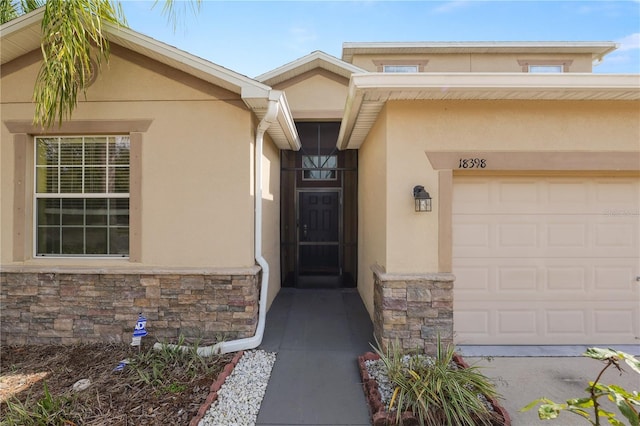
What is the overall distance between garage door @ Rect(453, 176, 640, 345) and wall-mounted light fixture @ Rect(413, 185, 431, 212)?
0.85 m

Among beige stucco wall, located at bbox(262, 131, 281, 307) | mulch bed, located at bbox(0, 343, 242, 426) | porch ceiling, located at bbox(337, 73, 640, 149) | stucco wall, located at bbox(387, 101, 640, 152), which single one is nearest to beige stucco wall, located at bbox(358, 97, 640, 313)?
stucco wall, located at bbox(387, 101, 640, 152)

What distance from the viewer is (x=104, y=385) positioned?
12.1ft

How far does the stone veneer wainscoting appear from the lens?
4.54 metres

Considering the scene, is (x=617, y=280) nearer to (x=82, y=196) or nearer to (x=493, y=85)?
(x=493, y=85)

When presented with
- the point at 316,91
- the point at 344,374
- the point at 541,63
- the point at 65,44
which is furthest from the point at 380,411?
the point at 541,63

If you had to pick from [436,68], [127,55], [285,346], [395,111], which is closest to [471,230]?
[395,111]

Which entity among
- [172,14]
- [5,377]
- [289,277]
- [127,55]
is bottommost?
[5,377]

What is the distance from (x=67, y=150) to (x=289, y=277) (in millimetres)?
4882

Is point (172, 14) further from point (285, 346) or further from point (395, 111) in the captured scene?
point (285, 346)

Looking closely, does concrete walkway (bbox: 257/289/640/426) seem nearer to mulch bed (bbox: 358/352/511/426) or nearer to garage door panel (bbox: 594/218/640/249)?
mulch bed (bbox: 358/352/511/426)

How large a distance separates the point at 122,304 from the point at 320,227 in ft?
14.4

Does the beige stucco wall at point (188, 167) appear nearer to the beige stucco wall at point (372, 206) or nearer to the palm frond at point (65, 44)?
the palm frond at point (65, 44)

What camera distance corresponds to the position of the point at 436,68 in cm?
1049

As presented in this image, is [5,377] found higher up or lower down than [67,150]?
lower down
